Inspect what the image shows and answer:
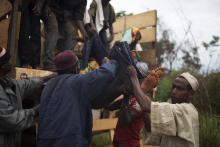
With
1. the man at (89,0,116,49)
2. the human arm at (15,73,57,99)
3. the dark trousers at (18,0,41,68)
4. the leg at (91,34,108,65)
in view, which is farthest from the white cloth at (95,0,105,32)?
the human arm at (15,73,57,99)

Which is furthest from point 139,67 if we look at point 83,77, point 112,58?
point 83,77

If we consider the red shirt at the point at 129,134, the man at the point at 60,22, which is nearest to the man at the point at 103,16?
the man at the point at 60,22

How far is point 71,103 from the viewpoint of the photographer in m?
3.74

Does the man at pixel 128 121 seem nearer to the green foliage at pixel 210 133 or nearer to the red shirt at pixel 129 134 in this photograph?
the red shirt at pixel 129 134

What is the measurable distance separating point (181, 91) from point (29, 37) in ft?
8.82

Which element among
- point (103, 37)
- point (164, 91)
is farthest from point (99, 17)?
point (164, 91)

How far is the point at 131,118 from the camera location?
4512 mm

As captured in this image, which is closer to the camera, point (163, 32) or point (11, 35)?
point (11, 35)

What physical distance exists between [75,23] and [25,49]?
144cm

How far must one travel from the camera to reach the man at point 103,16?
7.22 m

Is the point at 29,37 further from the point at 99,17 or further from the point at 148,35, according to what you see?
the point at 148,35

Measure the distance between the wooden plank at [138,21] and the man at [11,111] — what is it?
213 inches

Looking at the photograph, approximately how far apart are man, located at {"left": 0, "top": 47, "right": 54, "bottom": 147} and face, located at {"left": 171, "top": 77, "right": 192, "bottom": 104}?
1.51 m

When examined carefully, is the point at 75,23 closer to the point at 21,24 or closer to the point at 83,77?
the point at 21,24
